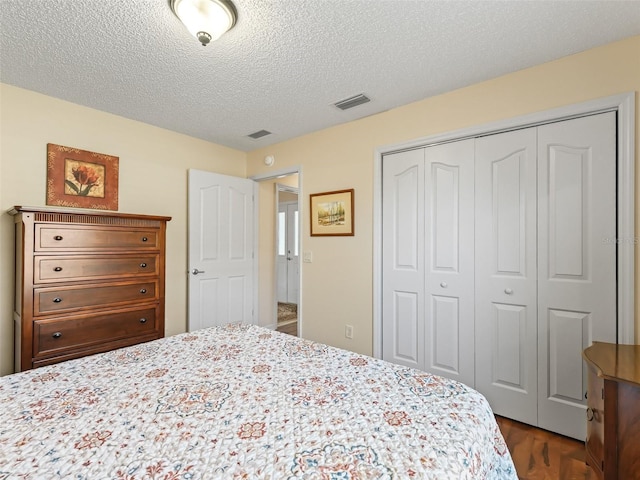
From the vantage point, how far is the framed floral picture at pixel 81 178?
104 inches

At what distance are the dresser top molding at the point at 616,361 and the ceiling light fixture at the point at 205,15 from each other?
95.1 inches

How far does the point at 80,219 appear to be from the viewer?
2.44 m

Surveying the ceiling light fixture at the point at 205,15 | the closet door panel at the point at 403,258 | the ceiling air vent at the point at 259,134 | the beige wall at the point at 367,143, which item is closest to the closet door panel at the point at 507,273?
the beige wall at the point at 367,143

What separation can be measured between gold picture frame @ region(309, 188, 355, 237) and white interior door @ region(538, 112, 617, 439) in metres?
1.54

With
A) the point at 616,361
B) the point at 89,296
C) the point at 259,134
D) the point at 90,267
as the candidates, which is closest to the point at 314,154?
the point at 259,134

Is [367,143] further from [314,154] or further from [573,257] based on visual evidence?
[573,257]

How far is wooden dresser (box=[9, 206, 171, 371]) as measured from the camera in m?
2.18

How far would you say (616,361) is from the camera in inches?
59.8

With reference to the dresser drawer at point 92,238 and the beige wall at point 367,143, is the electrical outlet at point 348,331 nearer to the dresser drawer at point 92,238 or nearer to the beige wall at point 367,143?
the beige wall at point 367,143

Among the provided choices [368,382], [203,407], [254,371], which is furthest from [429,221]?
[203,407]

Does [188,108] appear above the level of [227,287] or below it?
above

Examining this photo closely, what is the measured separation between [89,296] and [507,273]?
3093 millimetres

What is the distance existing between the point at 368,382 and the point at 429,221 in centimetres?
165

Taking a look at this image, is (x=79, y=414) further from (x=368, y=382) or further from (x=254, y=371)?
(x=368, y=382)
